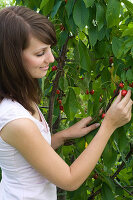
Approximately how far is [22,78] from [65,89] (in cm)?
48

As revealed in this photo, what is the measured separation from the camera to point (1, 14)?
151 centimetres

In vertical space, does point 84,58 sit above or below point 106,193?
above

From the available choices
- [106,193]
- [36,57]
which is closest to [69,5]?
[36,57]

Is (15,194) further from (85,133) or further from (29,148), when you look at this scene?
(85,133)

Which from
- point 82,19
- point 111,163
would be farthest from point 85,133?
point 82,19

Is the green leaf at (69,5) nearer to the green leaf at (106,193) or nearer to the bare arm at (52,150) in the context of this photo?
the bare arm at (52,150)

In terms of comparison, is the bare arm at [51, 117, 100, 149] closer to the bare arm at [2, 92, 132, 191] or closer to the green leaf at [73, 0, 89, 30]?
the bare arm at [2, 92, 132, 191]

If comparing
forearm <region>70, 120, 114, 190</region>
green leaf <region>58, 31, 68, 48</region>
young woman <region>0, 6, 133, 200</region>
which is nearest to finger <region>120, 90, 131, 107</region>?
young woman <region>0, 6, 133, 200</region>

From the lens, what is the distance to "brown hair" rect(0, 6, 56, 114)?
1444mm

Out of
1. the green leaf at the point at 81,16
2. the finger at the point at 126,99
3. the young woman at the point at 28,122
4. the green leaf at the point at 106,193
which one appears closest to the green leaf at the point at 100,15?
the green leaf at the point at 81,16

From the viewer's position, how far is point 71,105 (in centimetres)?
200

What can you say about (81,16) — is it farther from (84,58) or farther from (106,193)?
(106,193)

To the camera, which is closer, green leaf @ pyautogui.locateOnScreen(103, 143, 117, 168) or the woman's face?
the woman's face

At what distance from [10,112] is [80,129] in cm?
57
